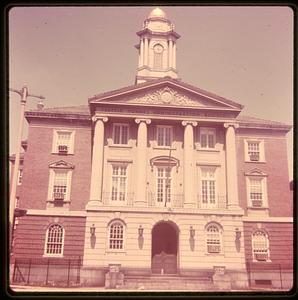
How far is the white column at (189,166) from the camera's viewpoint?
2527cm

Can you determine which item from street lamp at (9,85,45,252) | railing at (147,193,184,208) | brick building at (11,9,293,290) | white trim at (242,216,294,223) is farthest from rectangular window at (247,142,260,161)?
street lamp at (9,85,45,252)

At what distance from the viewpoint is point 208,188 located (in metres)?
26.2

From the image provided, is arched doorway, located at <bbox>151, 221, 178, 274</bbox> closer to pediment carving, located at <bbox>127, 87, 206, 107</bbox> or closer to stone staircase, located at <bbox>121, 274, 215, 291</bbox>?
stone staircase, located at <bbox>121, 274, 215, 291</bbox>

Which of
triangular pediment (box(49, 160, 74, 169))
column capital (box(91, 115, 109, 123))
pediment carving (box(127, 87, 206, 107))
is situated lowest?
triangular pediment (box(49, 160, 74, 169))

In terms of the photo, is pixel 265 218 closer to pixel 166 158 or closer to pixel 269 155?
pixel 269 155

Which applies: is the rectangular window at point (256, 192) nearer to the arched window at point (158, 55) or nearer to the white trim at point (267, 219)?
the white trim at point (267, 219)

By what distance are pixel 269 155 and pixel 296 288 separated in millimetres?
14389

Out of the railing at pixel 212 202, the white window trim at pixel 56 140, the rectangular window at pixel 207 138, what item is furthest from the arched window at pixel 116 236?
the rectangular window at pixel 207 138

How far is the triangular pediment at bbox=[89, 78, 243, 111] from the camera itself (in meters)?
26.4

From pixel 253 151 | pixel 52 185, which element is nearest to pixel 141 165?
pixel 52 185

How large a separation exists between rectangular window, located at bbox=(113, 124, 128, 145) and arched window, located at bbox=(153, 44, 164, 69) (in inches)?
364

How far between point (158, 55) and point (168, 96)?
886cm

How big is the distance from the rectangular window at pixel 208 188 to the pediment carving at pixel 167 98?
4.58 meters

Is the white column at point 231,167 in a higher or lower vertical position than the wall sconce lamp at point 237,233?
higher
